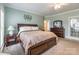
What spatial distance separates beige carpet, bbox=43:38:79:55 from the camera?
5.24 ft

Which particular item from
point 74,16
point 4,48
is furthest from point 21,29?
point 74,16

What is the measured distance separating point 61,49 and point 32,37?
66 cm

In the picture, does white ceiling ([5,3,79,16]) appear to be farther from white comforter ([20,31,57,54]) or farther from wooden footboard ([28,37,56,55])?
wooden footboard ([28,37,56,55])

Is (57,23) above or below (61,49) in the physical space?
above

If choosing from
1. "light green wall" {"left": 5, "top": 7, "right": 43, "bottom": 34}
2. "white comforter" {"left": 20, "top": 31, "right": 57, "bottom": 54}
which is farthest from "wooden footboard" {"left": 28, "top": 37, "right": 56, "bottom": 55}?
"light green wall" {"left": 5, "top": 7, "right": 43, "bottom": 34}

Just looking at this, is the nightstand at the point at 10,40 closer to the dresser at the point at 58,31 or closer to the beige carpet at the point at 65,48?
Answer: the beige carpet at the point at 65,48

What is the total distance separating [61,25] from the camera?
1838 mm

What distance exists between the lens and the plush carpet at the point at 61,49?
1523 mm

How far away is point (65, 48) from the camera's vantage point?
1.77m

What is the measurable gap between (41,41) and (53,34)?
0.31m

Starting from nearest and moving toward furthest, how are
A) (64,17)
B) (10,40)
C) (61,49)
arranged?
(10,40)
(61,49)
(64,17)

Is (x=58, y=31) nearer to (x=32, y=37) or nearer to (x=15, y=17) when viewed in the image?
(x=32, y=37)

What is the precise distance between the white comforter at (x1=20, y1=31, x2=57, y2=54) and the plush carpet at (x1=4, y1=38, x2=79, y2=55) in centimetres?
15

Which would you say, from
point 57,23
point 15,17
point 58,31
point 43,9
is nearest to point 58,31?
point 58,31
